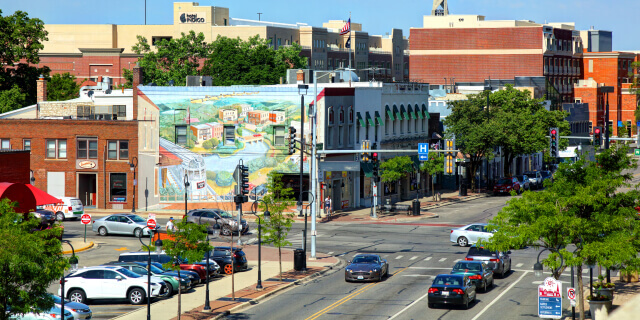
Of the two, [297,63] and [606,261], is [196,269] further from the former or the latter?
[297,63]

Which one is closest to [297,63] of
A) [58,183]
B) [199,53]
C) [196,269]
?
[199,53]

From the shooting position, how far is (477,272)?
3722cm

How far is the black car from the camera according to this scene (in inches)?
1660

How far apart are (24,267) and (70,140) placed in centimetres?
5119

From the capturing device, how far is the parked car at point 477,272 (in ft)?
121

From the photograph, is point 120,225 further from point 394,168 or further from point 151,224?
point 394,168

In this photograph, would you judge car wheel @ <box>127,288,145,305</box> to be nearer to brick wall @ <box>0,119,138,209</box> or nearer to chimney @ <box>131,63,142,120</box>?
brick wall @ <box>0,119,138,209</box>

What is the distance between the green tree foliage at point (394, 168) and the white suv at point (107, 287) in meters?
38.9

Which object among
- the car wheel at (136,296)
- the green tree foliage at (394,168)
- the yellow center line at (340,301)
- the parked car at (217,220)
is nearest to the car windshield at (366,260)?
the yellow center line at (340,301)

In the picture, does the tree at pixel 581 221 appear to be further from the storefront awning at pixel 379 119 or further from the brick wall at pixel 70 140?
the brick wall at pixel 70 140

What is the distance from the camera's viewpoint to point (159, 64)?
4407 inches

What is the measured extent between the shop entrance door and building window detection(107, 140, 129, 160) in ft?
7.58

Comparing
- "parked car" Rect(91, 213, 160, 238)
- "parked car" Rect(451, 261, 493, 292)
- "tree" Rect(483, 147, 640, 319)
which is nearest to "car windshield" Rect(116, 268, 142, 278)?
"parked car" Rect(451, 261, 493, 292)

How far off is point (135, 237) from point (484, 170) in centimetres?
5350
